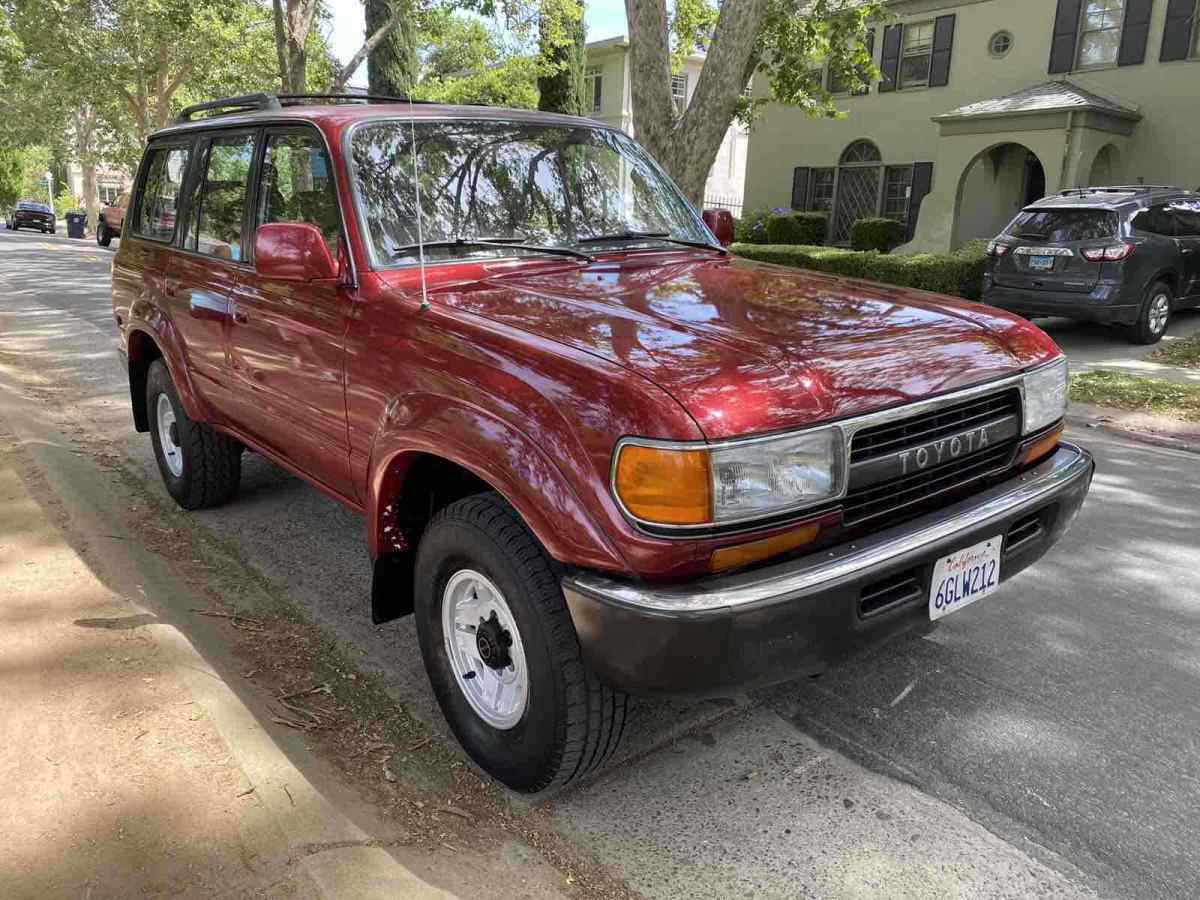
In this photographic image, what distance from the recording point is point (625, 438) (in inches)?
84.6

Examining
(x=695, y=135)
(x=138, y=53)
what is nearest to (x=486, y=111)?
(x=695, y=135)

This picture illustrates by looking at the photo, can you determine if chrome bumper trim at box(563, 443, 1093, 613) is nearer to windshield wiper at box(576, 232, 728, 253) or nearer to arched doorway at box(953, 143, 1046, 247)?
windshield wiper at box(576, 232, 728, 253)

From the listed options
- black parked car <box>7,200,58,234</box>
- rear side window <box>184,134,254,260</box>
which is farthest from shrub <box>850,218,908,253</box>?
black parked car <box>7,200,58,234</box>

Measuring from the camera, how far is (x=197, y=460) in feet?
15.2

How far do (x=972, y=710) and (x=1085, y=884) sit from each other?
31.5 inches

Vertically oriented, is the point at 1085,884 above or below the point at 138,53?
below

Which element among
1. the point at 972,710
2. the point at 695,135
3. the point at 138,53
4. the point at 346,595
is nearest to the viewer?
the point at 972,710

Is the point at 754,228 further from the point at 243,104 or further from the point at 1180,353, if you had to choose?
the point at 243,104

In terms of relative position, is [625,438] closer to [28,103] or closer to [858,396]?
[858,396]

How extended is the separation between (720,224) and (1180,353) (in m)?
7.99

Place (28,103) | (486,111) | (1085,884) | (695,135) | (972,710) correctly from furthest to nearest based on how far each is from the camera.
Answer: (28,103) → (695,135) → (486,111) → (972,710) → (1085,884)

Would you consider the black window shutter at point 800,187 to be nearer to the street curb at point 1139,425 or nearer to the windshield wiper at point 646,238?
the street curb at point 1139,425

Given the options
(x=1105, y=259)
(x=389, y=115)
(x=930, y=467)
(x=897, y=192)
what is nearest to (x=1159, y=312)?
(x=1105, y=259)

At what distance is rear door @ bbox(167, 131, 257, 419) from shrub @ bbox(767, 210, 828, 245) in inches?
778
